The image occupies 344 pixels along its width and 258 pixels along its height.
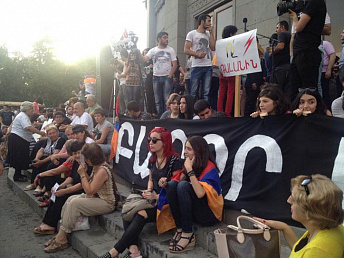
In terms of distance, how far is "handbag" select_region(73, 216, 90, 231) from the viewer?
4.72m

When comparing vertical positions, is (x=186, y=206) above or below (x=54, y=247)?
above

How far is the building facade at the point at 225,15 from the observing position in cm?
804

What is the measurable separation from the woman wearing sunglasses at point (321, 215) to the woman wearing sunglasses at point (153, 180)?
2.00 metres

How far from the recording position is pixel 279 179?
3.46m

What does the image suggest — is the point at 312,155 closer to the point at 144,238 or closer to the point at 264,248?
the point at 264,248

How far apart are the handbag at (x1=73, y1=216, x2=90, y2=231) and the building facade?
4298 mm

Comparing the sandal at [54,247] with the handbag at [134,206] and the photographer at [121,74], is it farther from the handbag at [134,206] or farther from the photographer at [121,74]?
the photographer at [121,74]

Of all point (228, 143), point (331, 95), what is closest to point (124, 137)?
point (228, 143)

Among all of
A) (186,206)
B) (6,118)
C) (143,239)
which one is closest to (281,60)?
(186,206)

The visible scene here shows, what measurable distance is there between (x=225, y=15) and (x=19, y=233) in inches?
362

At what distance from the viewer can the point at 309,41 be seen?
14.3ft

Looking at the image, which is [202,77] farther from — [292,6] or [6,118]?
[6,118]

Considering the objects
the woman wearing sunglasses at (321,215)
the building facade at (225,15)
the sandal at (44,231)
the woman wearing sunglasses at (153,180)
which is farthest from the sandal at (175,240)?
the building facade at (225,15)

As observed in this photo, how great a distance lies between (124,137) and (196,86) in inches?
70.8
